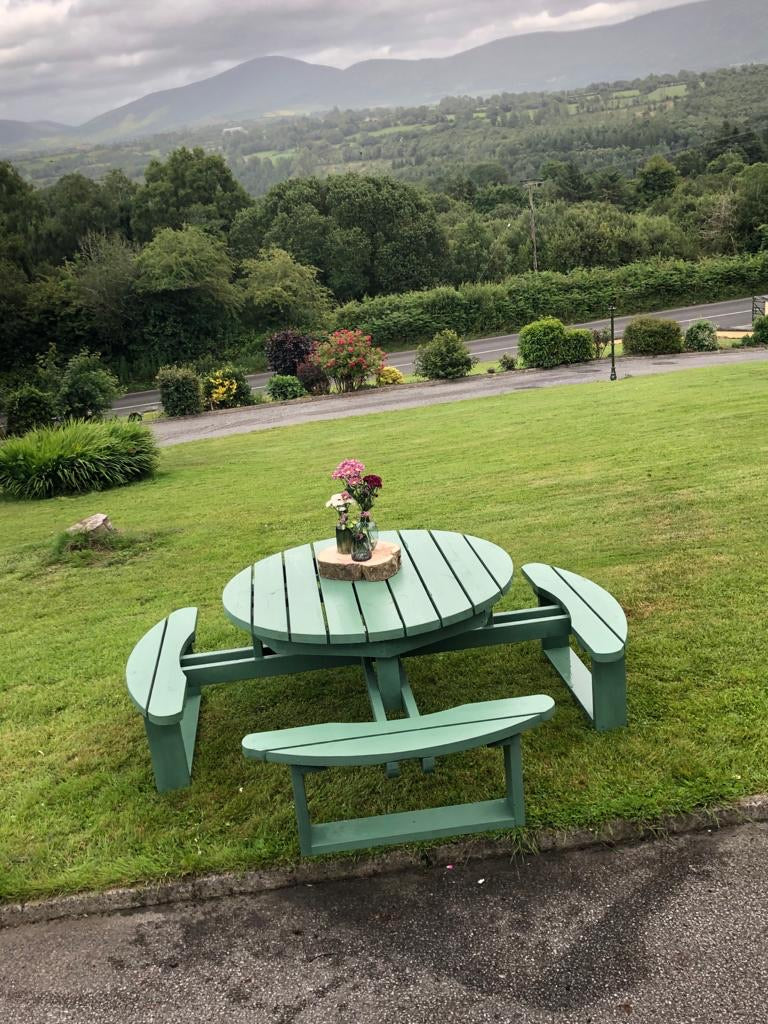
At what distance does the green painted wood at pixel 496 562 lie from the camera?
399cm

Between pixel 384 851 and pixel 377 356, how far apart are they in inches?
803

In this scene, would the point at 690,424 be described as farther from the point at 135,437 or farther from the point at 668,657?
the point at 135,437

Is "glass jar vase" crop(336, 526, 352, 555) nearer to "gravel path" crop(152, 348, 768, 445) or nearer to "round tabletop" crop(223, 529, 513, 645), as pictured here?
"round tabletop" crop(223, 529, 513, 645)

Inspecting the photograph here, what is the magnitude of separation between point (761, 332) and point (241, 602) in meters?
23.0

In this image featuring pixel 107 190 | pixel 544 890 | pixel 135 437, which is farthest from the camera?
pixel 107 190

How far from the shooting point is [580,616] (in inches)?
160

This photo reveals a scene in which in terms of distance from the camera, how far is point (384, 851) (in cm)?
321

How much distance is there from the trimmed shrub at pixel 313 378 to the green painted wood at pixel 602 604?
18764 millimetres

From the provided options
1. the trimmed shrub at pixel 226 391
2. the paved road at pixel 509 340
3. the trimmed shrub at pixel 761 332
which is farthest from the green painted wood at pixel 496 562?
the paved road at pixel 509 340

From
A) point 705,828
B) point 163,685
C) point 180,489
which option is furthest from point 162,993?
point 180,489

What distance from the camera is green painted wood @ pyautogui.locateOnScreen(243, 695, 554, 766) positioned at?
9.75 ft

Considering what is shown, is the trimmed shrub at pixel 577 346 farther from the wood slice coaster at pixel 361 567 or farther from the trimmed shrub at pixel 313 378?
the wood slice coaster at pixel 361 567

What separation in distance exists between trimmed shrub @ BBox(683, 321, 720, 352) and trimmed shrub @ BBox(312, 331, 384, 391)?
9.08 meters

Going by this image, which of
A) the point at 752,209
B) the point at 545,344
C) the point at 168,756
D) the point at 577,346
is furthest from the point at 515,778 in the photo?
the point at 752,209
